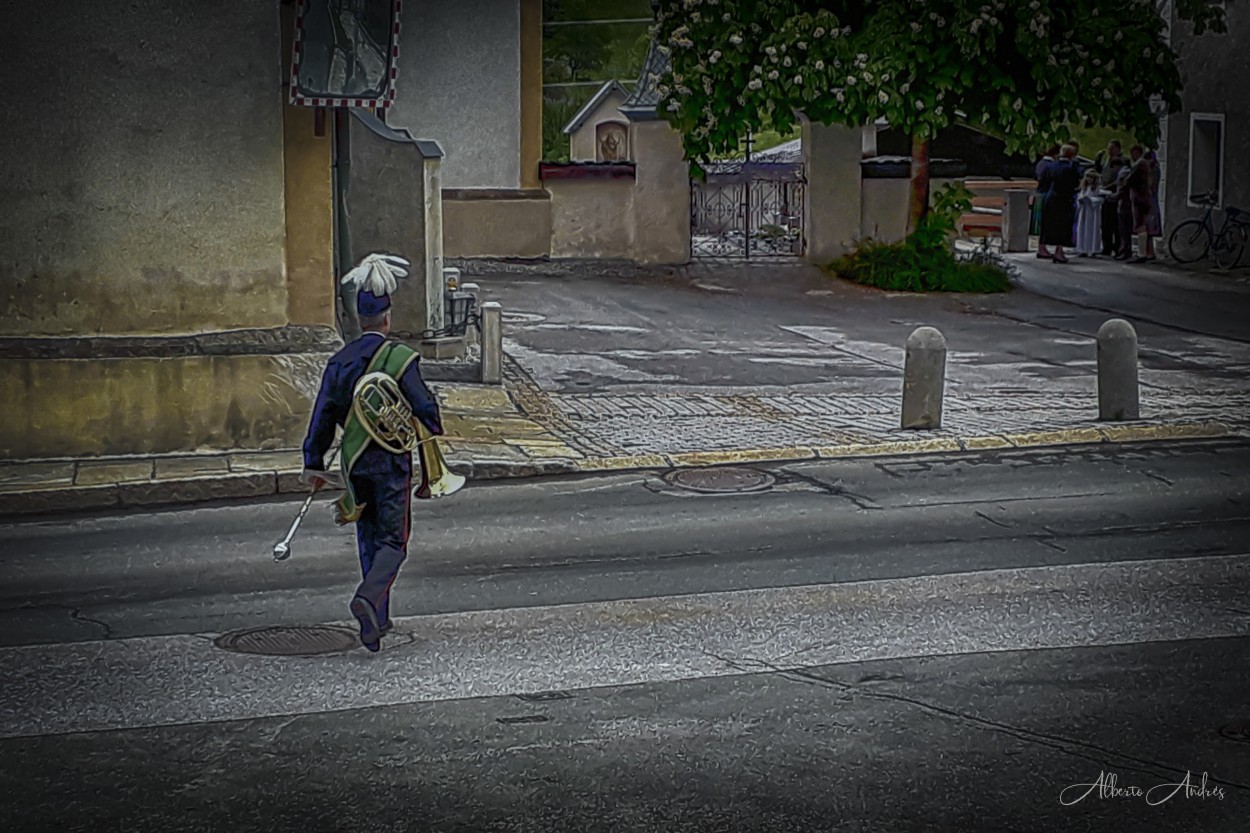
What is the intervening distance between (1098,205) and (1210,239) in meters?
2.07

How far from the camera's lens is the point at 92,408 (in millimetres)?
13195

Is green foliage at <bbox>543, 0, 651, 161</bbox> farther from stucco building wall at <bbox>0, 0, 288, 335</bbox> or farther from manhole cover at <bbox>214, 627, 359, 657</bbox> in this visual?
manhole cover at <bbox>214, 627, 359, 657</bbox>

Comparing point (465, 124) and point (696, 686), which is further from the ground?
point (465, 124)

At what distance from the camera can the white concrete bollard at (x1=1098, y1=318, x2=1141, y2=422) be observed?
14.6 meters

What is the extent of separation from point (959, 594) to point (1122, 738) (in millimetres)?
2275

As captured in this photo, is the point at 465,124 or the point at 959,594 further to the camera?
the point at 465,124

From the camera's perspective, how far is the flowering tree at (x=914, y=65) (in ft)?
76.3

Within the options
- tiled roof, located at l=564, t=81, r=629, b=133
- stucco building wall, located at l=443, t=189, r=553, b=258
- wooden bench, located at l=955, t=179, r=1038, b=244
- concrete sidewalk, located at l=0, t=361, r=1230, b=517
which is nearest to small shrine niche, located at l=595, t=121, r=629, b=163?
tiled roof, located at l=564, t=81, r=629, b=133

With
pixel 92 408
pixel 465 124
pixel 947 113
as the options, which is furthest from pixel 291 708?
pixel 465 124

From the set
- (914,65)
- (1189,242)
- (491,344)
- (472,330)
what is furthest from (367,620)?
(1189,242)

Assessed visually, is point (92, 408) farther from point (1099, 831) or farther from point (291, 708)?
point (1099, 831)

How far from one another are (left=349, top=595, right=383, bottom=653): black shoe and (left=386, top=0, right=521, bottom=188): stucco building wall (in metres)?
20.5

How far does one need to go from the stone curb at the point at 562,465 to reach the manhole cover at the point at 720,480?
262mm
